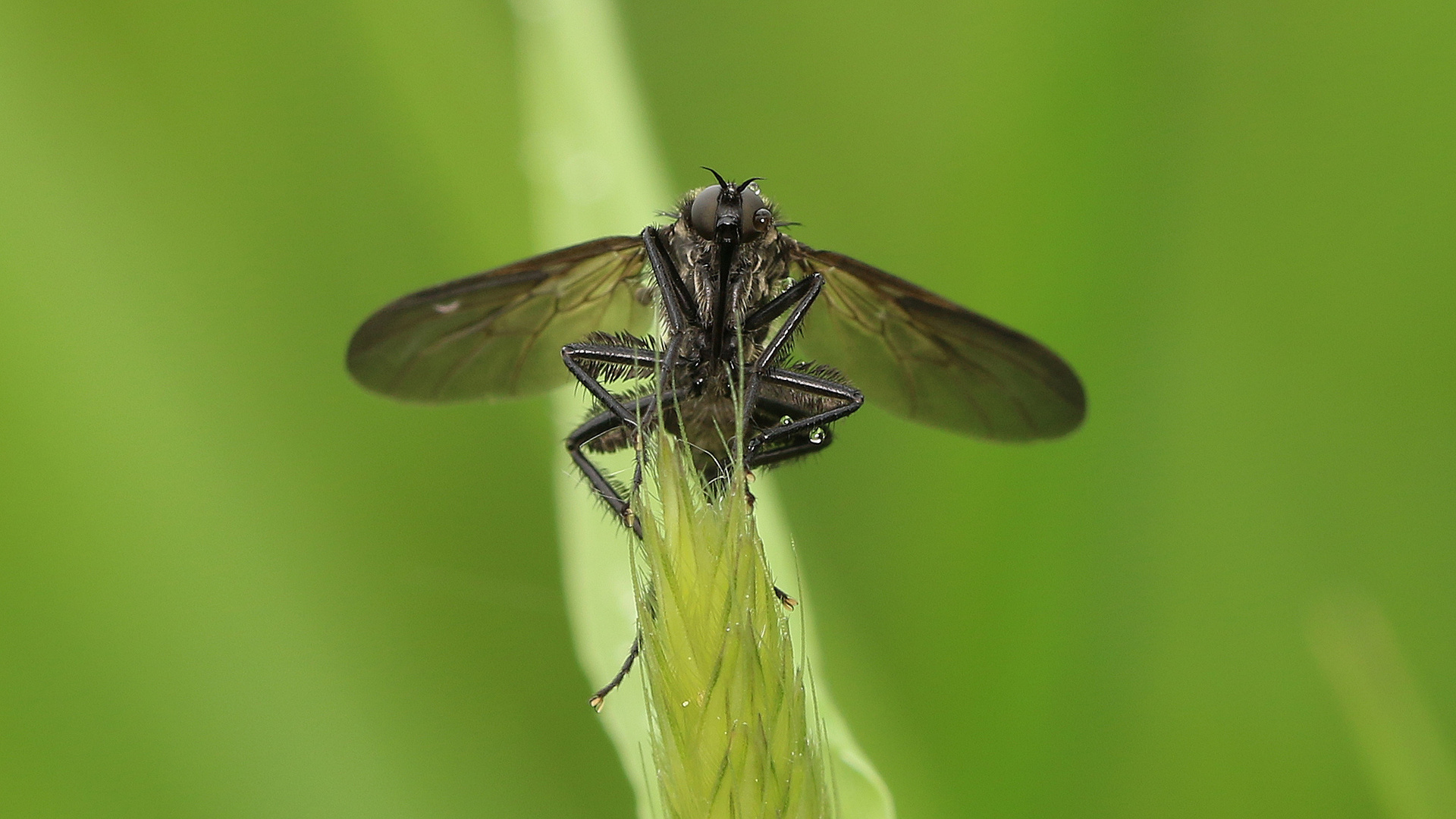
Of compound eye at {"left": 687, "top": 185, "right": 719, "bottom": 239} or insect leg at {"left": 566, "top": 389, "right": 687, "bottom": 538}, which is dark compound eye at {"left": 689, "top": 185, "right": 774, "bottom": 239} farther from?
insect leg at {"left": 566, "top": 389, "right": 687, "bottom": 538}

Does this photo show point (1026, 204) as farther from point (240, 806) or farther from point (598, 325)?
point (240, 806)

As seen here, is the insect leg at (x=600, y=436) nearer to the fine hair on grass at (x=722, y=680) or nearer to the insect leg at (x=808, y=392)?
the insect leg at (x=808, y=392)

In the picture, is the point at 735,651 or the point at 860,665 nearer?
the point at 735,651

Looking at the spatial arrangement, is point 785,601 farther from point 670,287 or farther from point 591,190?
point 591,190

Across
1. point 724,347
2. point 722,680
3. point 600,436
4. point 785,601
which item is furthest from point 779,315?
point 722,680

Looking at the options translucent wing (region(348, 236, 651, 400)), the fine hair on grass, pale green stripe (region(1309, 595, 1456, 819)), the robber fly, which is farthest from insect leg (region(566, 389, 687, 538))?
pale green stripe (region(1309, 595, 1456, 819))

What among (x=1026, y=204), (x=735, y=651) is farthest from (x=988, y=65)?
(x=735, y=651)
